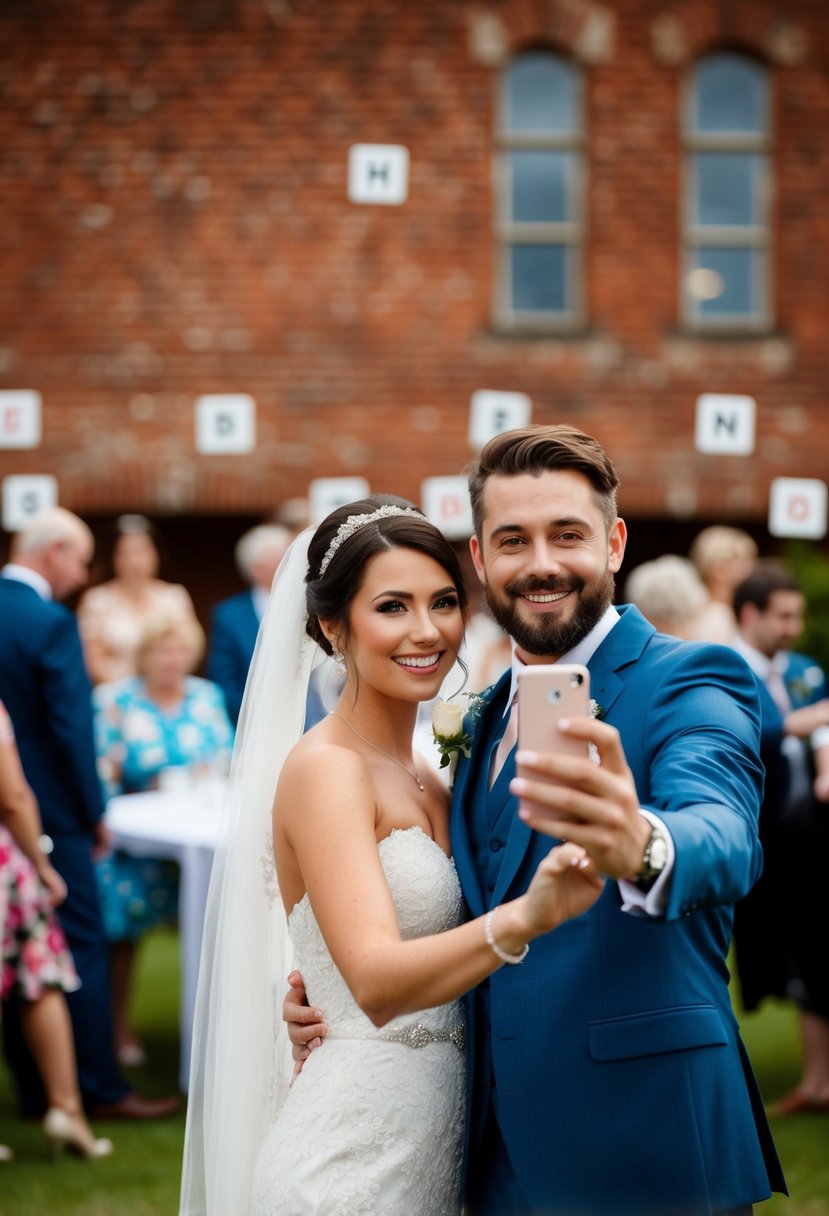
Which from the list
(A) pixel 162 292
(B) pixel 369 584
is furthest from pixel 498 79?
(B) pixel 369 584

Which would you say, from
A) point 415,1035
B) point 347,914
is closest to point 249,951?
point 415,1035

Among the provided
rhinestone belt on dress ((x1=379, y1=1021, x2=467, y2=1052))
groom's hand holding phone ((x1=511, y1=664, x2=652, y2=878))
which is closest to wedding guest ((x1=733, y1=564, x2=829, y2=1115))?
rhinestone belt on dress ((x1=379, y1=1021, x2=467, y2=1052))

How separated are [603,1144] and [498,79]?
992 centimetres

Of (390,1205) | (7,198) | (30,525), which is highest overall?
(7,198)

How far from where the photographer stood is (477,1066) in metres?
2.68

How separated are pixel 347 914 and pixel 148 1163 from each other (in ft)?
11.1

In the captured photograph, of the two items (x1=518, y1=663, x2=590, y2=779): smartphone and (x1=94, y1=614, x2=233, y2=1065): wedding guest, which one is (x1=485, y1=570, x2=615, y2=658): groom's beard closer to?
(x1=518, y1=663, x2=590, y2=779): smartphone

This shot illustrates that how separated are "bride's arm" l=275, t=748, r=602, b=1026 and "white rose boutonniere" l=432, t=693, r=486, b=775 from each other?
0.23 metres

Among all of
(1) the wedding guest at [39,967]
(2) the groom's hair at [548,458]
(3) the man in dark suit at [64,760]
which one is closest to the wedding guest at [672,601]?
(3) the man in dark suit at [64,760]

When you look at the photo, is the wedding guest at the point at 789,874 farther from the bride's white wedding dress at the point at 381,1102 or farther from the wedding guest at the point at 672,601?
the bride's white wedding dress at the point at 381,1102

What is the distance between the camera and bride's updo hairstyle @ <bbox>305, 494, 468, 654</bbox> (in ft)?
9.27

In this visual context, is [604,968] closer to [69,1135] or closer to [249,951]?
[249,951]

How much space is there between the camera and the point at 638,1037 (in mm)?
2418

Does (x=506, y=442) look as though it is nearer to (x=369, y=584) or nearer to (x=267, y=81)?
(x=369, y=584)
